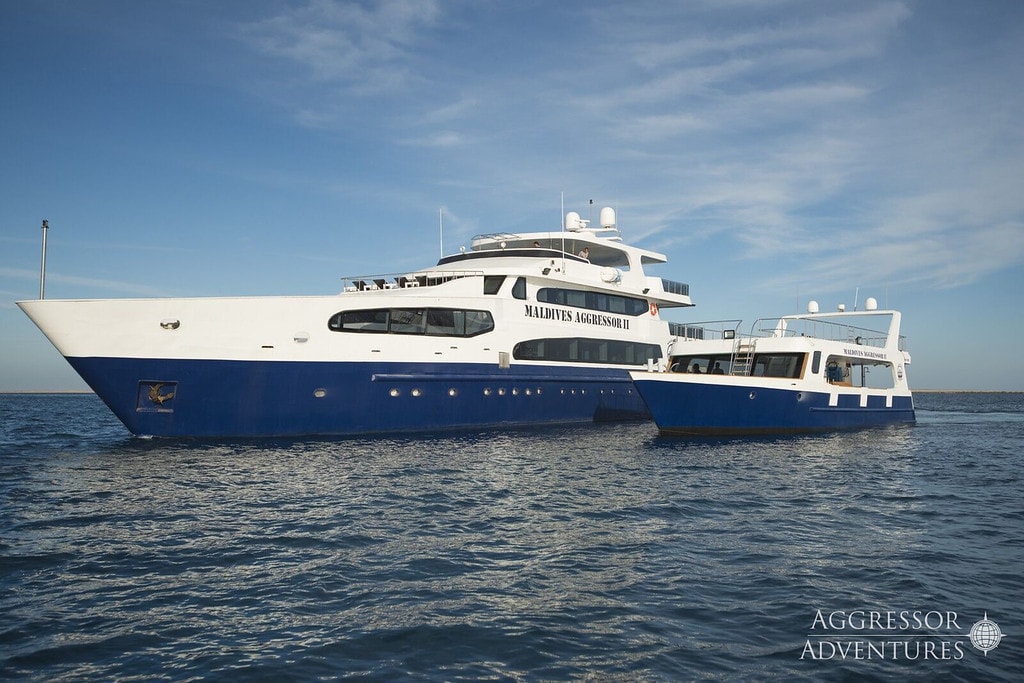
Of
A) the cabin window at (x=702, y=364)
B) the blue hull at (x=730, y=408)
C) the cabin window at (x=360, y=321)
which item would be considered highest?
the cabin window at (x=360, y=321)

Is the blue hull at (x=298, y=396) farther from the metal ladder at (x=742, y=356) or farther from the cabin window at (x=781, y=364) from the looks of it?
the cabin window at (x=781, y=364)

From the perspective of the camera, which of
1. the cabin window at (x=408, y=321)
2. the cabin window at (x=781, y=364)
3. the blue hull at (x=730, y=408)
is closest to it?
the cabin window at (x=408, y=321)

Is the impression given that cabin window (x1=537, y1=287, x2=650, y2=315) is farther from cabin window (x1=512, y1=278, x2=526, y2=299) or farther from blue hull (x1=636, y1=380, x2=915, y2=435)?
blue hull (x1=636, y1=380, x2=915, y2=435)

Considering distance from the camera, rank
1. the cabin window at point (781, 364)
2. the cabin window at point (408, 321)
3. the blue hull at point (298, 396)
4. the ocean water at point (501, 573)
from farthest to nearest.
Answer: the cabin window at point (781, 364), the cabin window at point (408, 321), the blue hull at point (298, 396), the ocean water at point (501, 573)

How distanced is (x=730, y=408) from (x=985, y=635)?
618 inches

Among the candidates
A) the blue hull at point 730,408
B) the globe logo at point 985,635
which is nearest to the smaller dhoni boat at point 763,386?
→ the blue hull at point 730,408

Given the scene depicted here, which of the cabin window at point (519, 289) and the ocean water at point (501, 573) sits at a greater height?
the cabin window at point (519, 289)

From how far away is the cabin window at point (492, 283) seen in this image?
24.2 m

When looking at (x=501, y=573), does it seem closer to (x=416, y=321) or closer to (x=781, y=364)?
(x=416, y=321)

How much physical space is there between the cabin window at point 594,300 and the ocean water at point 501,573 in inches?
462

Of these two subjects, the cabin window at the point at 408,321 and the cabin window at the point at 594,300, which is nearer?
the cabin window at the point at 408,321

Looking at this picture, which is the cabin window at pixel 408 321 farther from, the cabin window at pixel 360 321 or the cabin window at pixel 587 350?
the cabin window at pixel 587 350

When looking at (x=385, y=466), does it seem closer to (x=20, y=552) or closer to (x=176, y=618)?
(x=20, y=552)

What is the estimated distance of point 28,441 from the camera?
21375 mm
